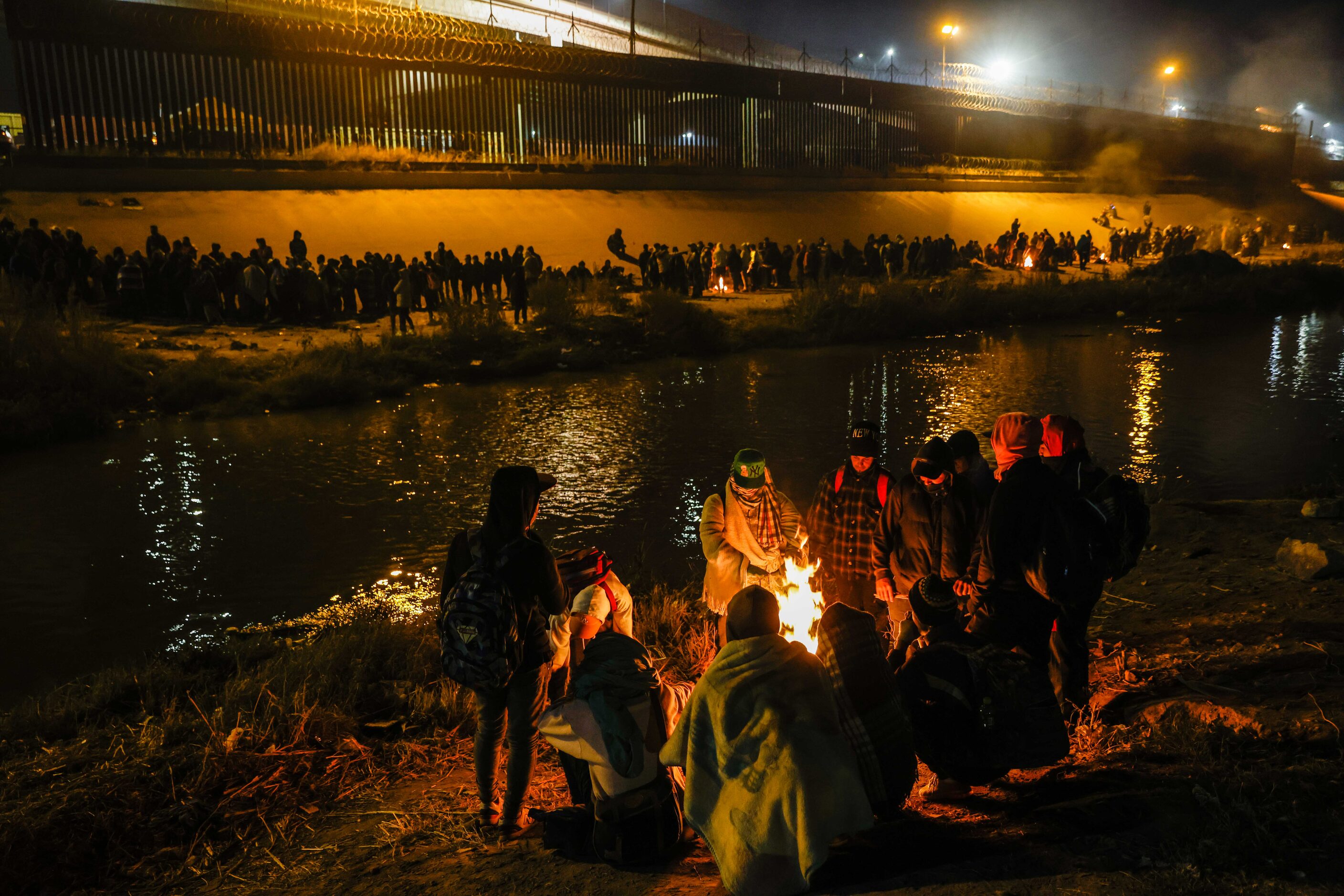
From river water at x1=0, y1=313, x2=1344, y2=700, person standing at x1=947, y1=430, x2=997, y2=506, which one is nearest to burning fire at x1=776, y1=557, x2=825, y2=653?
person standing at x1=947, y1=430, x2=997, y2=506

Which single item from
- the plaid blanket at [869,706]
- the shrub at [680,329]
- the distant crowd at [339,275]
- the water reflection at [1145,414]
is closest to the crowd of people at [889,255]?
the distant crowd at [339,275]

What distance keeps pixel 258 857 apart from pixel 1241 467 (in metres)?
11.6

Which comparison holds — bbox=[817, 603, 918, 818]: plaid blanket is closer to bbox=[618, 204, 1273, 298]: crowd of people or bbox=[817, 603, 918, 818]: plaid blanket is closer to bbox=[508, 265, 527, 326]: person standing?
bbox=[508, 265, 527, 326]: person standing

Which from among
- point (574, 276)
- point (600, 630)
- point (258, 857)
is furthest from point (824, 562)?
point (574, 276)

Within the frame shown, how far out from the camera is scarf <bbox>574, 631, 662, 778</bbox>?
3357 mm

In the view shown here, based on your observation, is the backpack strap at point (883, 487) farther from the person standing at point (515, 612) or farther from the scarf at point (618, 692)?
the scarf at point (618, 692)

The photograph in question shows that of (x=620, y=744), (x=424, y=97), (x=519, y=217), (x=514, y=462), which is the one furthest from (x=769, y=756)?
(x=424, y=97)

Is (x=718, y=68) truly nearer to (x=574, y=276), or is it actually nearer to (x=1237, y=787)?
(x=574, y=276)

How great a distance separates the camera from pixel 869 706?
3098 mm

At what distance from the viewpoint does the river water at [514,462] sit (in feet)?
27.3

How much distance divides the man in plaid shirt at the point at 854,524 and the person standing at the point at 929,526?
0.57ft

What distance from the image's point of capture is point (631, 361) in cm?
1962

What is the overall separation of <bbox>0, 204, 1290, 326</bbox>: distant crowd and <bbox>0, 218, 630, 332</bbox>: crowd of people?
0.03 meters

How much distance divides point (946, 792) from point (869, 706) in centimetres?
99
